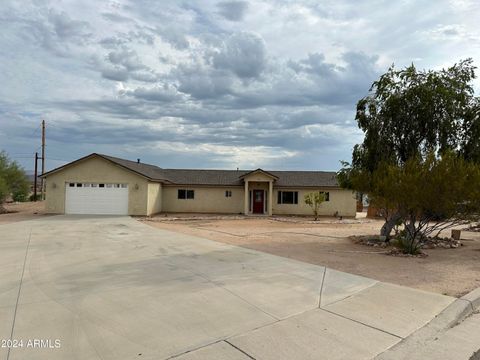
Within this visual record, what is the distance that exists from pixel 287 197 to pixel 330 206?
11.4ft

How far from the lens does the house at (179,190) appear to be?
2655 cm

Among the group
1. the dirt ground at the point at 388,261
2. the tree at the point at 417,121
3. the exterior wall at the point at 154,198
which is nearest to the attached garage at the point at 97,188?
the exterior wall at the point at 154,198

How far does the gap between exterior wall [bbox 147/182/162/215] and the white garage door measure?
154cm

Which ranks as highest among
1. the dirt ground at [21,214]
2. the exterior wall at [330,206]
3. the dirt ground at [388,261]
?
the exterior wall at [330,206]

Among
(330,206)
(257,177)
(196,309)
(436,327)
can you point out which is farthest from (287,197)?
(436,327)

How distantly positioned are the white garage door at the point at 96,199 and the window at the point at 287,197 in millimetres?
11976

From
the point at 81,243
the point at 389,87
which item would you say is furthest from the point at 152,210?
the point at 389,87

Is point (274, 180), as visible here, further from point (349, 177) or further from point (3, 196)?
point (3, 196)

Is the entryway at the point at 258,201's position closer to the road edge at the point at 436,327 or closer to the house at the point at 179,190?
the house at the point at 179,190

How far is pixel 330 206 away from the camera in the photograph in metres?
31.2

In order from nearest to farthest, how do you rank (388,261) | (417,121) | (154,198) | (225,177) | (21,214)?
(388,261) < (417,121) < (21,214) < (154,198) < (225,177)

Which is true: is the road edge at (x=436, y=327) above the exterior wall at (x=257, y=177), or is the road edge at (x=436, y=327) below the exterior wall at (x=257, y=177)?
below

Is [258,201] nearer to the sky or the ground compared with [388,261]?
nearer to the sky

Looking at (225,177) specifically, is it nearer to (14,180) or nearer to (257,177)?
(257,177)
